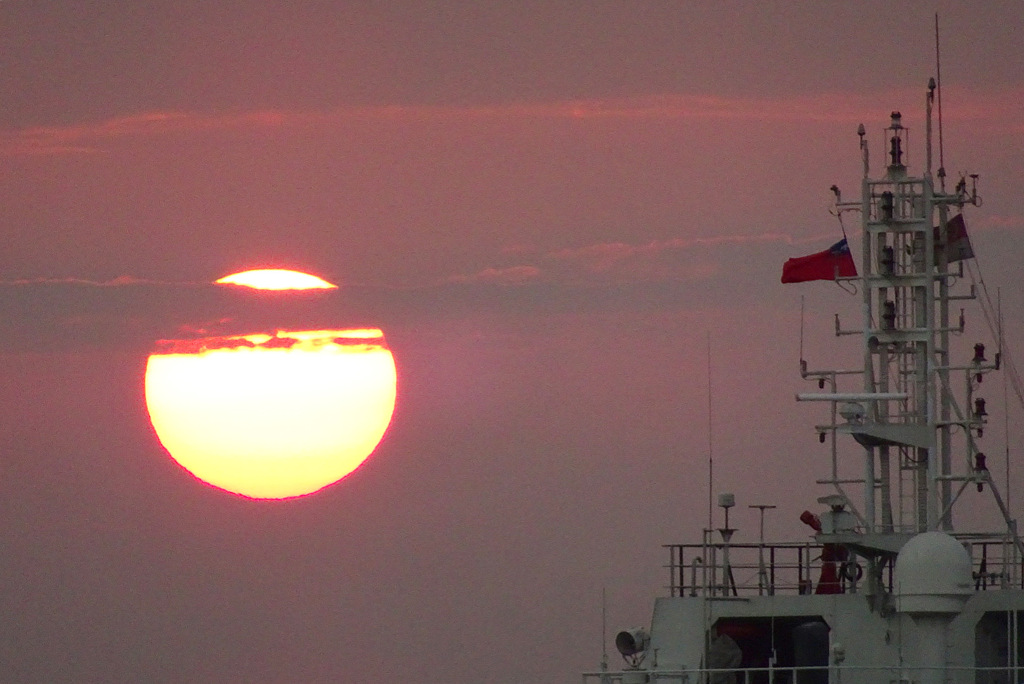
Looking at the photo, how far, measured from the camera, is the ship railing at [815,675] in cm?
5694

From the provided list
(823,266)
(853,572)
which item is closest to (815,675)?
(853,572)

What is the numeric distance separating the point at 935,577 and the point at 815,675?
444 cm

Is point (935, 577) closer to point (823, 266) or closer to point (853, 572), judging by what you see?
point (853, 572)

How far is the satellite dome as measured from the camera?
56.4m

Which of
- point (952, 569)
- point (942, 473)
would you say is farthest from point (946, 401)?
point (952, 569)

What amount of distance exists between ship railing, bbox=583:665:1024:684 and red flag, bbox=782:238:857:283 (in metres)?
8.74

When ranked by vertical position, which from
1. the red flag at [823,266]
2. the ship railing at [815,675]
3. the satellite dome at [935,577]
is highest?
the red flag at [823,266]

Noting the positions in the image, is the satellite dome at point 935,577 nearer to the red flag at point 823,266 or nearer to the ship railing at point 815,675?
→ the ship railing at point 815,675

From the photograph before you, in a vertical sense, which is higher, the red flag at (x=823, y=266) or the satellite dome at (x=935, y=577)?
the red flag at (x=823, y=266)

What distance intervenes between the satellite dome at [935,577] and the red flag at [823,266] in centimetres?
760

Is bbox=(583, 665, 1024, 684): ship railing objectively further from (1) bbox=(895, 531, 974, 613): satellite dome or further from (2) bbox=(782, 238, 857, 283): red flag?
(2) bbox=(782, 238, 857, 283): red flag

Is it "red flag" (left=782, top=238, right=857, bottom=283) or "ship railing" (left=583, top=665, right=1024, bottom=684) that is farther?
"red flag" (left=782, top=238, right=857, bottom=283)

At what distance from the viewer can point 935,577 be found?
5644 centimetres

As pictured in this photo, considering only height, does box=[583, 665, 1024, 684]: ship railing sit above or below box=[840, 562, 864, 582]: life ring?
below
